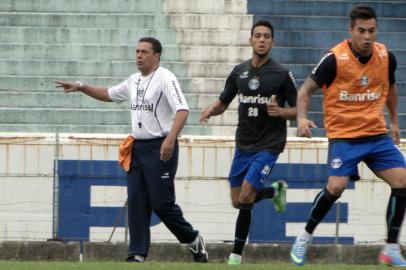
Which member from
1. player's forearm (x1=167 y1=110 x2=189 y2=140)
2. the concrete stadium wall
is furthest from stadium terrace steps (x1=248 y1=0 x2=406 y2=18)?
player's forearm (x1=167 y1=110 x2=189 y2=140)

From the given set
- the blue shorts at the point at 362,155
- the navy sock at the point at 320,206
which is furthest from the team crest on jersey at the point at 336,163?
the navy sock at the point at 320,206

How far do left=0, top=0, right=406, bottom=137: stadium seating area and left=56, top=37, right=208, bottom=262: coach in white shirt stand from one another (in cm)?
639

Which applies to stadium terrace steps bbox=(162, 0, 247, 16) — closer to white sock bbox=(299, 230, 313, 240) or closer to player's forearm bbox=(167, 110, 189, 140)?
player's forearm bbox=(167, 110, 189, 140)

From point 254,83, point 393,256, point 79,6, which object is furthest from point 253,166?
point 79,6

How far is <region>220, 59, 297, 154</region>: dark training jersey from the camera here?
425 inches

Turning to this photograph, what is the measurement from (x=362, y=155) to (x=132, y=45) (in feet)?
32.4

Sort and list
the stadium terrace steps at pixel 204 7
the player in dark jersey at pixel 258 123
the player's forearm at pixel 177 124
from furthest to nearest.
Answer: the stadium terrace steps at pixel 204 7
the player in dark jersey at pixel 258 123
the player's forearm at pixel 177 124

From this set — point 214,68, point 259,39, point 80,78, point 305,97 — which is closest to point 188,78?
point 214,68

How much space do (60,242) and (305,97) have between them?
18.2 ft

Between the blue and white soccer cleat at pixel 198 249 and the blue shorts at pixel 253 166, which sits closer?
the blue shorts at pixel 253 166

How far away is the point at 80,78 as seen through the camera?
18.4 metres

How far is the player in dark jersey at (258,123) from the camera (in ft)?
35.3

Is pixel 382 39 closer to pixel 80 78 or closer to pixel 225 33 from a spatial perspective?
pixel 225 33

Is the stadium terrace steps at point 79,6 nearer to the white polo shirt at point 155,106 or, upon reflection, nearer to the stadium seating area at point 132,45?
the stadium seating area at point 132,45
